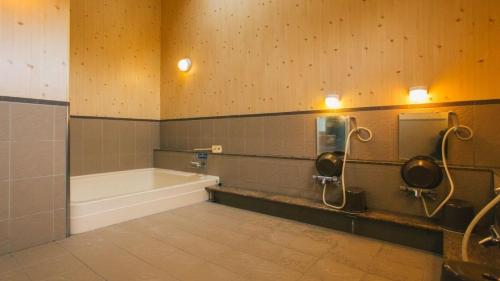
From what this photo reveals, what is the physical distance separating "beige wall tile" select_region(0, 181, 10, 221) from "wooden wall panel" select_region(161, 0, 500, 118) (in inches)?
104

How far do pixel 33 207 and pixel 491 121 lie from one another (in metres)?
3.91

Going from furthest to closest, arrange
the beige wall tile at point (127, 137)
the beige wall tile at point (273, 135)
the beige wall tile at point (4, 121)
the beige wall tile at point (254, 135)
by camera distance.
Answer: the beige wall tile at point (127, 137), the beige wall tile at point (254, 135), the beige wall tile at point (273, 135), the beige wall tile at point (4, 121)

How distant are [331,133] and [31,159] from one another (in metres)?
2.87

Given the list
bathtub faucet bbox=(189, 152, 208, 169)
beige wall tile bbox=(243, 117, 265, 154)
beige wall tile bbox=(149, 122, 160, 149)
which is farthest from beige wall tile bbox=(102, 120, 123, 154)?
beige wall tile bbox=(243, 117, 265, 154)

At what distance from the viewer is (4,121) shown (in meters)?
2.11

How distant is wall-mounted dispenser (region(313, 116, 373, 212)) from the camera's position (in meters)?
2.65

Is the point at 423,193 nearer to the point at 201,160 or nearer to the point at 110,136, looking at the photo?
the point at 201,160

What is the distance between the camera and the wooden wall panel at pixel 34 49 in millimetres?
2113

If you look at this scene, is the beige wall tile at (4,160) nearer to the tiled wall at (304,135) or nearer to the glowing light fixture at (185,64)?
the tiled wall at (304,135)

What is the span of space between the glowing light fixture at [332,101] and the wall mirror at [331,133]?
0.14 meters

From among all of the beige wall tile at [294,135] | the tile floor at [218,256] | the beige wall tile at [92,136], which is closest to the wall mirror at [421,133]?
the tile floor at [218,256]

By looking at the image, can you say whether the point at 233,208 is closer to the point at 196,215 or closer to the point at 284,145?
the point at 196,215

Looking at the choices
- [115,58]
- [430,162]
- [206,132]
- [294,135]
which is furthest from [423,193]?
[115,58]

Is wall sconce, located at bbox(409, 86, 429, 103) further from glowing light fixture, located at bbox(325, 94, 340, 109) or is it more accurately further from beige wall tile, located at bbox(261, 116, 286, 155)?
beige wall tile, located at bbox(261, 116, 286, 155)
